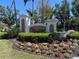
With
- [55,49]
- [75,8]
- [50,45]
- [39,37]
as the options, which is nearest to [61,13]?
[75,8]

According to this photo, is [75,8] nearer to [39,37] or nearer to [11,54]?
[39,37]

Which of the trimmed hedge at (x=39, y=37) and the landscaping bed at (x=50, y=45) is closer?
the landscaping bed at (x=50, y=45)

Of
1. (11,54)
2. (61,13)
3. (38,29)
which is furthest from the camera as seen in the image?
(61,13)

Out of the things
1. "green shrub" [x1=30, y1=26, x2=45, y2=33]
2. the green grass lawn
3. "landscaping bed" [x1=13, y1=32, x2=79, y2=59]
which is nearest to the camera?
the green grass lawn

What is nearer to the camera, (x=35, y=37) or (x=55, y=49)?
(x=55, y=49)

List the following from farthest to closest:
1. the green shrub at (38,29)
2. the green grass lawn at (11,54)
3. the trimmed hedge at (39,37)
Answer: the green shrub at (38,29)
the trimmed hedge at (39,37)
the green grass lawn at (11,54)

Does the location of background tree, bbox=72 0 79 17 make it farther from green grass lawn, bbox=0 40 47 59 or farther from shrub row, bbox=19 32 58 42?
green grass lawn, bbox=0 40 47 59

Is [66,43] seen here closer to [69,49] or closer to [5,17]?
[69,49]

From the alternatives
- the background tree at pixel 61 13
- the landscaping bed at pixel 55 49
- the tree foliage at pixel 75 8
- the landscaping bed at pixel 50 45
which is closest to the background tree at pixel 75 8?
the tree foliage at pixel 75 8

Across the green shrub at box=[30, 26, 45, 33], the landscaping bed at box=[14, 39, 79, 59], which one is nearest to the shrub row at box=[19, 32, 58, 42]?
the landscaping bed at box=[14, 39, 79, 59]

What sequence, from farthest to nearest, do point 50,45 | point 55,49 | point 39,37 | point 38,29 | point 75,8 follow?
point 75,8
point 38,29
point 39,37
point 50,45
point 55,49

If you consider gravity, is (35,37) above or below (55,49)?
above

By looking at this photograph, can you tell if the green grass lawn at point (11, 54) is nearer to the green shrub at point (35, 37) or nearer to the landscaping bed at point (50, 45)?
the landscaping bed at point (50, 45)

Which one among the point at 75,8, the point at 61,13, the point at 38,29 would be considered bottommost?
the point at 38,29
